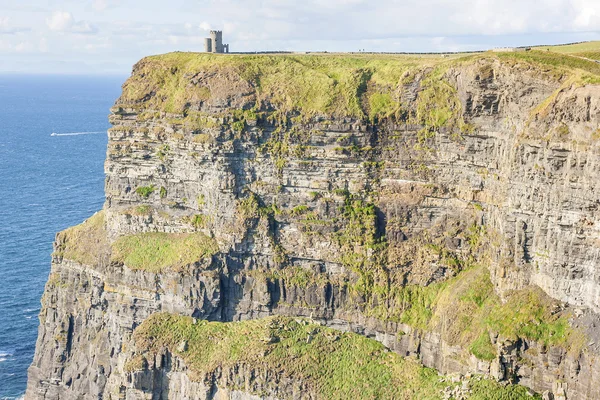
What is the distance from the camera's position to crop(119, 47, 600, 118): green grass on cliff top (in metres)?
66.9

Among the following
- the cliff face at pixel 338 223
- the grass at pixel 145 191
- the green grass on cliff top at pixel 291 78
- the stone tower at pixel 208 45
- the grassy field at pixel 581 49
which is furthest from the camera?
the stone tower at pixel 208 45

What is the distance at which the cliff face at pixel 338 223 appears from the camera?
5234 cm

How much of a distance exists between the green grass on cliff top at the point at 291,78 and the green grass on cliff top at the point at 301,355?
806 inches

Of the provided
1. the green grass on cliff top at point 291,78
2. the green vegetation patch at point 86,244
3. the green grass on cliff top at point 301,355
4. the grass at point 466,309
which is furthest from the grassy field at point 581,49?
the green vegetation patch at point 86,244

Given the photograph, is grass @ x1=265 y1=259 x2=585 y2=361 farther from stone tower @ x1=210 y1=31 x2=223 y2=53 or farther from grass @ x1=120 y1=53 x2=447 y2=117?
stone tower @ x1=210 y1=31 x2=223 y2=53

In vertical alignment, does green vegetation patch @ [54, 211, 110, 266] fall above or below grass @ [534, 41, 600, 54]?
below

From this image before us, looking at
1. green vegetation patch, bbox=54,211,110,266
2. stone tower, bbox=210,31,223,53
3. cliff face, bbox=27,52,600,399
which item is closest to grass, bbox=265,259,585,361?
cliff face, bbox=27,52,600,399

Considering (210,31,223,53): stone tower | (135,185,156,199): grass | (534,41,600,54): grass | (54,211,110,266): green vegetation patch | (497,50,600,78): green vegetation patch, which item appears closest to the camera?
(497,50,600,78): green vegetation patch

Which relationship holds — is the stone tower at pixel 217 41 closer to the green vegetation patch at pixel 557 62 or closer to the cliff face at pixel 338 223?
the cliff face at pixel 338 223

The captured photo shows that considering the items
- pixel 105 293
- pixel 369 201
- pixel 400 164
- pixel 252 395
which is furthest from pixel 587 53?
pixel 105 293

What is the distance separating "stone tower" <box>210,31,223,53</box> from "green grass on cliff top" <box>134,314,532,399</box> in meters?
32.3

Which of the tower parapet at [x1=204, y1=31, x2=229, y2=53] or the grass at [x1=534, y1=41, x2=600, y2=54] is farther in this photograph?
the tower parapet at [x1=204, y1=31, x2=229, y2=53]

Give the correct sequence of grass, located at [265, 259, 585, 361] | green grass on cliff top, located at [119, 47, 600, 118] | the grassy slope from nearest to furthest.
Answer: grass, located at [265, 259, 585, 361] → green grass on cliff top, located at [119, 47, 600, 118] → the grassy slope

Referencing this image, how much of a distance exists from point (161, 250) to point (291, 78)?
2145cm
